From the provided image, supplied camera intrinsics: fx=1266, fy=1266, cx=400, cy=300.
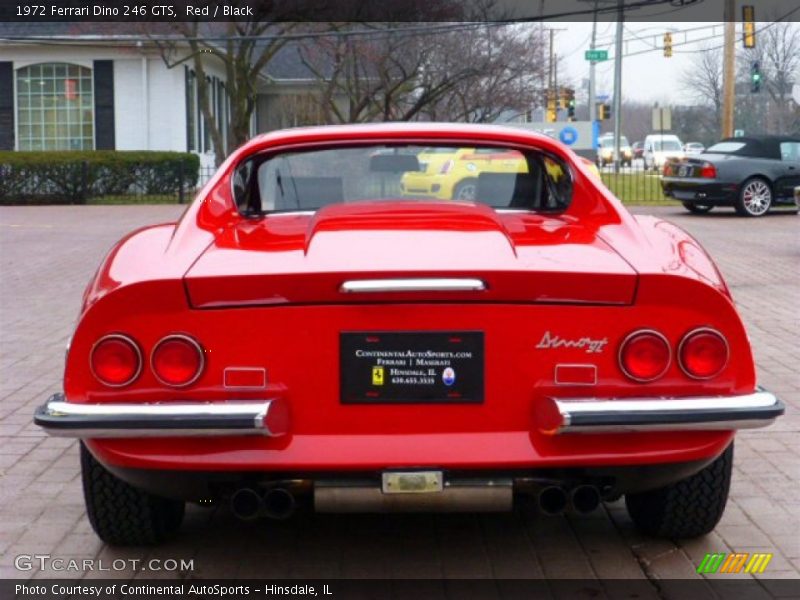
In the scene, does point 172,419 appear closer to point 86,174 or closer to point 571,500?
point 571,500

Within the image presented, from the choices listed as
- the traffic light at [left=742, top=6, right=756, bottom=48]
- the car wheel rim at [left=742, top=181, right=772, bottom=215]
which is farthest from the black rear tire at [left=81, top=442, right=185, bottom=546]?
the traffic light at [left=742, top=6, right=756, bottom=48]

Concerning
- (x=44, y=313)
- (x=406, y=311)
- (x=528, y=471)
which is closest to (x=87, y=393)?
(x=406, y=311)

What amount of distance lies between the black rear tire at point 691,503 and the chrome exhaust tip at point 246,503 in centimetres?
134

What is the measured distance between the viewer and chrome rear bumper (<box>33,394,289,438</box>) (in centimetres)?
353

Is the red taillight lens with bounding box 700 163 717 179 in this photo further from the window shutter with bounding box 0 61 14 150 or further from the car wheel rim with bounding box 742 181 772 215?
the window shutter with bounding box 0 61 14 150

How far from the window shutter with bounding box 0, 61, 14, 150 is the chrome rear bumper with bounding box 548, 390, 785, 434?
100ft

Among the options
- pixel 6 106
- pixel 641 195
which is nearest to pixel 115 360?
pixel 641 195

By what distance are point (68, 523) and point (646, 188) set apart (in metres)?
28.8

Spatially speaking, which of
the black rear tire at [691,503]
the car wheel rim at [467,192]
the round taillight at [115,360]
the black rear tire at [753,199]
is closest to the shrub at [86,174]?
the black rear tire at [753,199]

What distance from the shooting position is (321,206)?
4941 mm

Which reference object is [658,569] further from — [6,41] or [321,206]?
[6,41]

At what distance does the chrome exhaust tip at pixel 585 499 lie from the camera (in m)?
3.76

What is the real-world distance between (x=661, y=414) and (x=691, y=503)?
2.75ft

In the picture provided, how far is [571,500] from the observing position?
375cm
